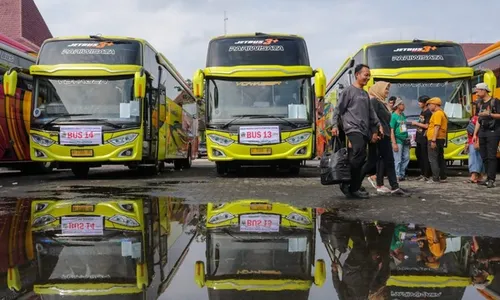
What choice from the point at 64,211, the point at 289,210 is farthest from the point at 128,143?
the point at 289,210

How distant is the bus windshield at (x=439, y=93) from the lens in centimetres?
1344

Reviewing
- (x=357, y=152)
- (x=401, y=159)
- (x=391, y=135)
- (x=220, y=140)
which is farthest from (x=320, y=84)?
(x=357, y=152)

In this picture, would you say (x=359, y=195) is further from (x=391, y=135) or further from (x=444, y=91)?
(x=444, y=91)

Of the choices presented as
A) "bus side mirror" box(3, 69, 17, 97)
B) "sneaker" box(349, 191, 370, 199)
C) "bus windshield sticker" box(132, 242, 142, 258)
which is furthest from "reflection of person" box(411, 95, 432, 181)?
"bus side mirror" box(3, 69, 17, 97)

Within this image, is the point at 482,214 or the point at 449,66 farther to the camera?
the point at 449,66

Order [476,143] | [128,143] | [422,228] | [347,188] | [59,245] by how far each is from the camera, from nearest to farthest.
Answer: [59,245] < [422,228] < [347,188] < [476,143] < [128,143]

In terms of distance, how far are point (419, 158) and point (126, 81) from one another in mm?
7218

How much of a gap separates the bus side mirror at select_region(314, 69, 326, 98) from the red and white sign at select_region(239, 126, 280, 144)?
139cm

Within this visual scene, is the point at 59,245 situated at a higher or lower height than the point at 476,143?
lower

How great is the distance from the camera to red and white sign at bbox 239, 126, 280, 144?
1261 cm

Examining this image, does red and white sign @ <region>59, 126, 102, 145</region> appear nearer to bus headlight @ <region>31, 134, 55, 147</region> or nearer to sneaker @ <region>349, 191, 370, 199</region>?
bus headlight @ <region>31, 134, 55, 147</region>

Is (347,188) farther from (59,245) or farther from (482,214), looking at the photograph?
(59,245)

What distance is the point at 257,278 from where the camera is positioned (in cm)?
352

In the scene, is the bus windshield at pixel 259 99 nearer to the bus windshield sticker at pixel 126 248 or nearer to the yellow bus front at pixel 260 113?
the yellow bus front at pixel 260 113
